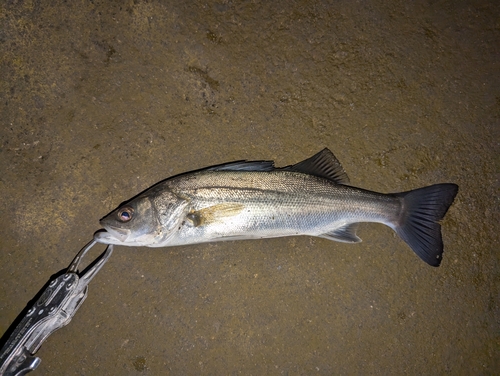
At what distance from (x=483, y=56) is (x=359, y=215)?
2.32 meters

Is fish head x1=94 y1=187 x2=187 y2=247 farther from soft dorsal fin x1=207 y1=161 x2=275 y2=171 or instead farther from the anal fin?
the anal fin

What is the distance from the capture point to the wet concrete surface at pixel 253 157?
10.4 ft

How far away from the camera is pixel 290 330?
3.17 metres

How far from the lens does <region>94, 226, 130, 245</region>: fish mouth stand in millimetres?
2787

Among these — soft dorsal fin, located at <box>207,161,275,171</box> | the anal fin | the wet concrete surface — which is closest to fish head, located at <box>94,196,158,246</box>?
the wet concrete surface

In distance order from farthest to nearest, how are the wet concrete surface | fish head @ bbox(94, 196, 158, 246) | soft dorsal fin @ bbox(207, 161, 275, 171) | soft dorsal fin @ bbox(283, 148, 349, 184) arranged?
the wet concrete surface → soft dorsal fin @ bbox(283, 148, 349, 184) → soft dorsal fin @ bbox(207, 161, 275, 171) → fish head @ bbox(94, 196, 158, 246)

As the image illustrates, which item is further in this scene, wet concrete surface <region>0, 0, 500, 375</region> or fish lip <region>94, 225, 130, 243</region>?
wet concrete surface <region>0, 0, 500, 375</region>

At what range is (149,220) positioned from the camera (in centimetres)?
278

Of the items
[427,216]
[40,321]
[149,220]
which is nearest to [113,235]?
[149,220]

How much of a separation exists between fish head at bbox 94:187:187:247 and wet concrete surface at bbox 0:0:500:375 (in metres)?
0.47

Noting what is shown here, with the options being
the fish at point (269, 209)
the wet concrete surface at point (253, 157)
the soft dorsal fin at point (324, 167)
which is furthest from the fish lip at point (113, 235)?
the soft dorsal fin at point (324, 167)

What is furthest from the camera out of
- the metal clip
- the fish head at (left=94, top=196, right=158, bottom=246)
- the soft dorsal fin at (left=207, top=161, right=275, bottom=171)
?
the soft dorsal fin at (left=207, top=161, right=275, bottom=171)

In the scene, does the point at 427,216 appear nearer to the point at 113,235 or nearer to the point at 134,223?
the point at 134,223

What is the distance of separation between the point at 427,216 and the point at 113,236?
9.36 ft
